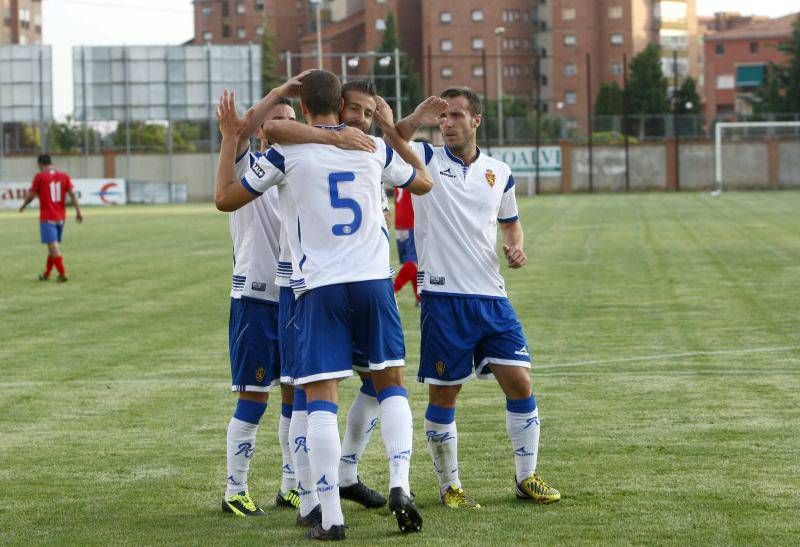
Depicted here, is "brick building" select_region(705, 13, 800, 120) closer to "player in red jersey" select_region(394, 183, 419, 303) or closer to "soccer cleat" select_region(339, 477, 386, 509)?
"player in red jersey" select_region(394, 183, 419, 303)

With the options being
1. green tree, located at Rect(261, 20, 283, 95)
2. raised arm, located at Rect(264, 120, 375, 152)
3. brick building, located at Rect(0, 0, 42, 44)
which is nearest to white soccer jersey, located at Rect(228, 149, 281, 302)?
raised arm, located at Rect(264, 120, 375, 152)

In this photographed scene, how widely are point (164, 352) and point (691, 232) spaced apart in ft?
69.4

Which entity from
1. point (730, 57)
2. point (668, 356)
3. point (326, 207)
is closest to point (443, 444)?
point (326, 207)

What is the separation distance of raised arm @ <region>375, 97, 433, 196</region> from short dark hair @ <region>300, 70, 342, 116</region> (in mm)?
374

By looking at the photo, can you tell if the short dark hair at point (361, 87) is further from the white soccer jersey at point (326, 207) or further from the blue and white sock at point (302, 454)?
the blue and white sock at point (302, 454)

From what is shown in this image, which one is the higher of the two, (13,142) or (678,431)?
(13,142)

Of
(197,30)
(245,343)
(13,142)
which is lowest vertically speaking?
(245,343)

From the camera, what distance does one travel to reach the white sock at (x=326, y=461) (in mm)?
6297

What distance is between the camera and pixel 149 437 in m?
9.25

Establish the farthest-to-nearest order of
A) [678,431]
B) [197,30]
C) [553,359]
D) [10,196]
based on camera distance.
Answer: [197,30], [10,196], [553,359], [678,431]

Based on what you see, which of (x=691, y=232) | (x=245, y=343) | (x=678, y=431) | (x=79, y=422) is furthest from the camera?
(x=691, y=232)

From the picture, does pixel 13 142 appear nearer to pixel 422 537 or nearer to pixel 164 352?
pixel 164 352

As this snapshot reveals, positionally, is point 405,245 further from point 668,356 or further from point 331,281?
point 331,281

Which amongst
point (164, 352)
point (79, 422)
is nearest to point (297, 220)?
point (79, 422)
